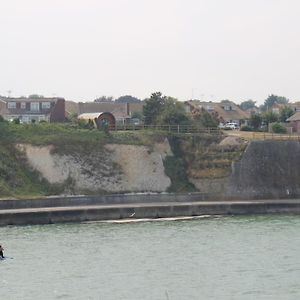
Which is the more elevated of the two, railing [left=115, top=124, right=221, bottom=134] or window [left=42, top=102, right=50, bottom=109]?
window [left=42, top=102, right=50, bottom=109]

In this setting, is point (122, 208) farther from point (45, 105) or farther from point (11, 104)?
point (11, 104)

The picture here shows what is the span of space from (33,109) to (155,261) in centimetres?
5718

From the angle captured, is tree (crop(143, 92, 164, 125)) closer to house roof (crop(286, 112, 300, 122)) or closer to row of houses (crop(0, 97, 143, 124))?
row of houses (crop(0, 97, 143, 124))

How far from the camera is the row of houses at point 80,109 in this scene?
316 feet

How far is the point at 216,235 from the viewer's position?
52.4m

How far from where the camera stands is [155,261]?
43.7m

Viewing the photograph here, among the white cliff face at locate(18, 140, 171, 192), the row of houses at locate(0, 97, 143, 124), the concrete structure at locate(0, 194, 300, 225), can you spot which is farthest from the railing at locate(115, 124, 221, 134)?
the row of houses at locate(0, 97, 143, 124)

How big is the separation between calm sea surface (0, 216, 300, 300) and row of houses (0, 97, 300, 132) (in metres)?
29.9

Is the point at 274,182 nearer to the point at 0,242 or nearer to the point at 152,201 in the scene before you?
the point at 152,201

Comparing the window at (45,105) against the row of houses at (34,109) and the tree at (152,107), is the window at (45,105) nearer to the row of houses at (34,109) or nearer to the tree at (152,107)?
the row of houses at (34,109)

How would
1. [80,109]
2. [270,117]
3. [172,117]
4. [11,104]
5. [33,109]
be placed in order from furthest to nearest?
[80,109] → [11,104] → [33,109] → [270,117] → [172,117]

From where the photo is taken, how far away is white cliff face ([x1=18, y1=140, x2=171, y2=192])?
2734 inches

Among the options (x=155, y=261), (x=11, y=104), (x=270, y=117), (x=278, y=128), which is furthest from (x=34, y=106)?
(x=155, y=261)

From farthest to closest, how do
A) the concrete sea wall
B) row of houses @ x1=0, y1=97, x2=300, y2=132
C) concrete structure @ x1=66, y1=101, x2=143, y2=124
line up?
1. concrete structure @ x1=66, y1=101, x2=143, y2=124
2. row of houses @ x1=0, y1=97, x2=300, y2=132
3. the concrete sea wall
